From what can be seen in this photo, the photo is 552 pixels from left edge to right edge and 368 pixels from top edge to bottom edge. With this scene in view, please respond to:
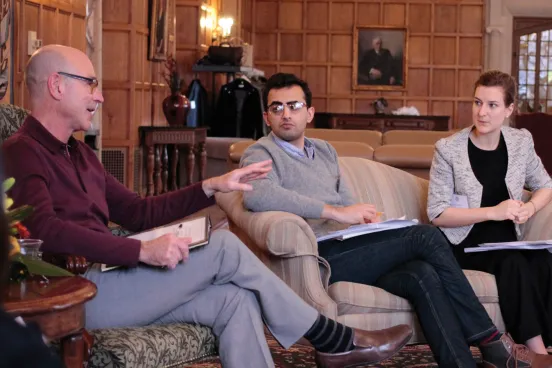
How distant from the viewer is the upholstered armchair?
2369 millimetres

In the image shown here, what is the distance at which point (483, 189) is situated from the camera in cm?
399

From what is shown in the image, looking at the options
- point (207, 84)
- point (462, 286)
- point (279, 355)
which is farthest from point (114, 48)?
point (462, 286)

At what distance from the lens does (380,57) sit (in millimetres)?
16484

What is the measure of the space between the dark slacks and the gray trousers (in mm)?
1249

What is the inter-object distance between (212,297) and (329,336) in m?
0.49

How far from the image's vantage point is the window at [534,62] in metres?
16.4

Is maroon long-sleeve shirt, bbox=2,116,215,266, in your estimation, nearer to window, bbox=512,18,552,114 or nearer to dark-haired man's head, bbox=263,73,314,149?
dark-haired man's head, bbox=263,73,314,149

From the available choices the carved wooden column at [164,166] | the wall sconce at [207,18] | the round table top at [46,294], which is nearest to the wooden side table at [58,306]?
the round table top at [46,294]

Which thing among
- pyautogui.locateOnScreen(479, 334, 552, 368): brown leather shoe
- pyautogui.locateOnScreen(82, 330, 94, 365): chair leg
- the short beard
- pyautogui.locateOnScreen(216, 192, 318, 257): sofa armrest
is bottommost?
pyautogui.locateOnScreen(479, 334, 552, 368): brown leather shoe

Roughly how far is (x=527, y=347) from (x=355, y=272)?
0.73m

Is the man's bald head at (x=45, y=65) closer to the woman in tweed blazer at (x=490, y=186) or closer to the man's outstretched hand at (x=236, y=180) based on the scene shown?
the man's outstretched hand at (x=236, y=180)

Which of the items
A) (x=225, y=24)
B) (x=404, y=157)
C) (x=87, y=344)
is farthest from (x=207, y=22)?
(x=87, y=344)

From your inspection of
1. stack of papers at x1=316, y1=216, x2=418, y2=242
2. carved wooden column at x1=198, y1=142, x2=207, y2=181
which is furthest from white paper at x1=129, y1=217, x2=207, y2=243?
carved wooden column at x1=198, y1=142, x2=207, y2=181

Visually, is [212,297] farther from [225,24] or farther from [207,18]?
[225,24]
